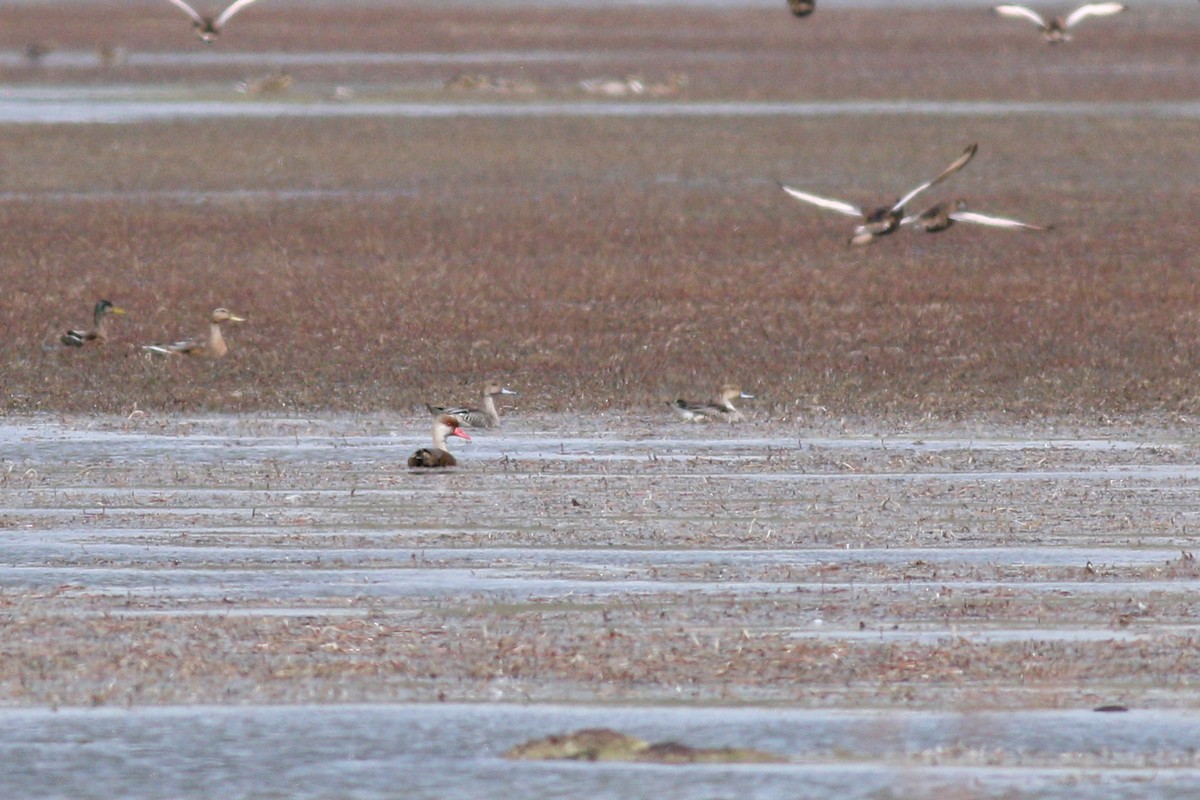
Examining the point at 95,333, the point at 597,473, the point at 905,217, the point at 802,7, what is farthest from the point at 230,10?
the point at 597,473

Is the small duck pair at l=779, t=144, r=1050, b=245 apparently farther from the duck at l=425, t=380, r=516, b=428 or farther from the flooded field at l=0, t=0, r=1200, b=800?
the duck at l=425, t=380, r=516, b=428

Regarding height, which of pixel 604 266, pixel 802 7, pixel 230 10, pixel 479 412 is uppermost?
pixel 802 7

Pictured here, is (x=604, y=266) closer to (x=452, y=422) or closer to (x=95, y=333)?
(x=95, y=333)

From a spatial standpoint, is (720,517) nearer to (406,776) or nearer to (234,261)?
(406,776)

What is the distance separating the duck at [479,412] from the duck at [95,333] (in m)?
3.48

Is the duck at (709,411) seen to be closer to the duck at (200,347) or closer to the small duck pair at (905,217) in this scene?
the small duck pair at (905,217)

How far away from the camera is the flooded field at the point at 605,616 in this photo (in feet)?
24.8

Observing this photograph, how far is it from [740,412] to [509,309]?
458 centimetres

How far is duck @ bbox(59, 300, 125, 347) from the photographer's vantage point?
1780 centimetres

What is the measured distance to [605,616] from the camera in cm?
930

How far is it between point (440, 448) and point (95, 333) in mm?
5330

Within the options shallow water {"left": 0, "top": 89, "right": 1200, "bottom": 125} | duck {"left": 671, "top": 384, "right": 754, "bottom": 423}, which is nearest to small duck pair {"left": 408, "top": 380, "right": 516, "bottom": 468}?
duck {"left": 671, "top": 384, "right": 754, "bottom": 423}

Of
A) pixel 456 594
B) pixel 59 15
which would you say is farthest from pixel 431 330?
pixel 59 15

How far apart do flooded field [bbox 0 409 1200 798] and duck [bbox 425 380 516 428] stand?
0.67 metres
